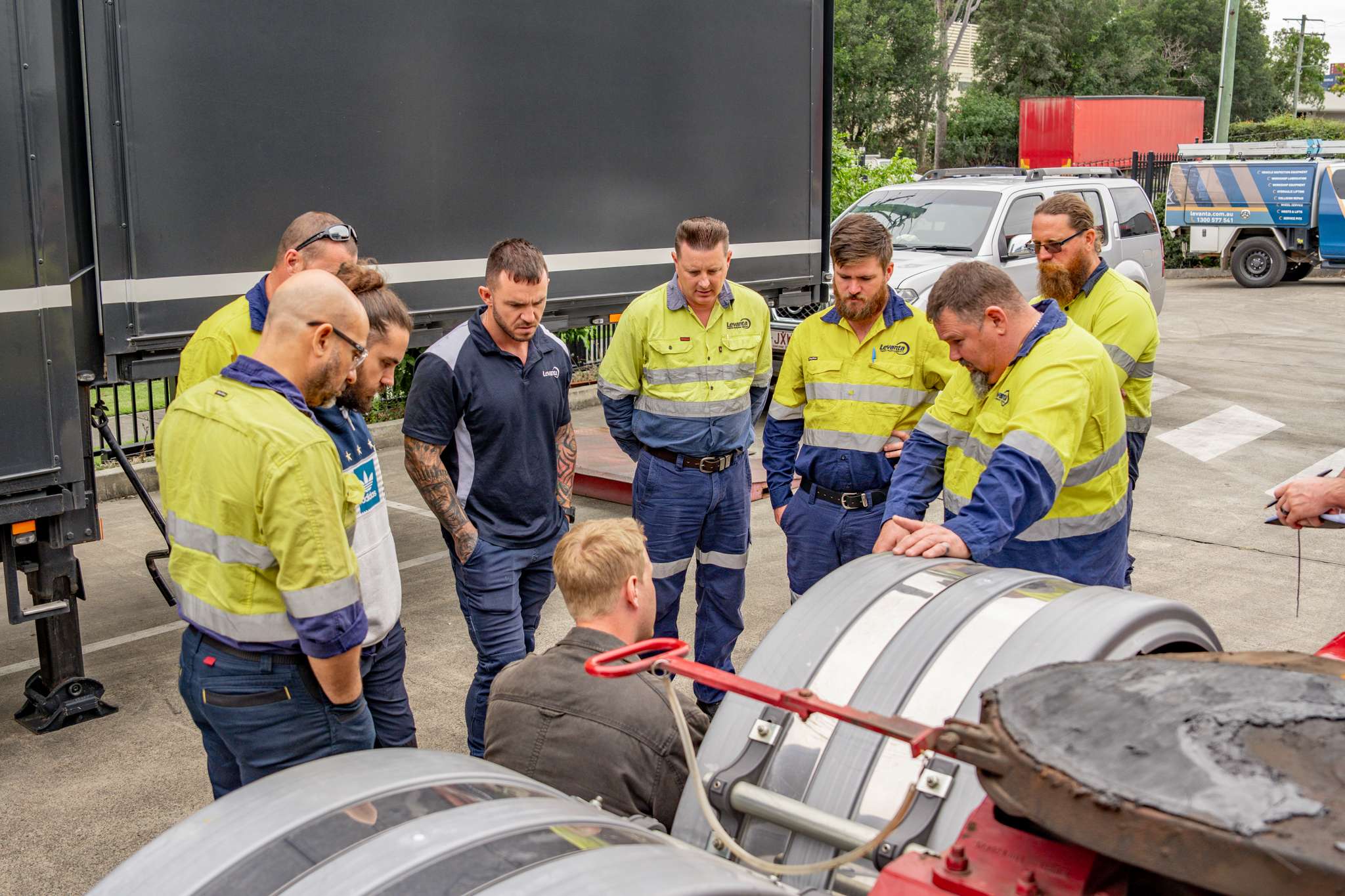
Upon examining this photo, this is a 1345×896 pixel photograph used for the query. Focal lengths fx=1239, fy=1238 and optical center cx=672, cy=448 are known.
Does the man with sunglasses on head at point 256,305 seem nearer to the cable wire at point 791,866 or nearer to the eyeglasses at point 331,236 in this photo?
the eyeglasses at point 331,236

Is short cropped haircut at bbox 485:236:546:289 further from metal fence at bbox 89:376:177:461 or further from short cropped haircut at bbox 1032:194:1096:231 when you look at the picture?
metal fence at bbox 89:376:177:461

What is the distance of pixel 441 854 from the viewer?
189 centimetres

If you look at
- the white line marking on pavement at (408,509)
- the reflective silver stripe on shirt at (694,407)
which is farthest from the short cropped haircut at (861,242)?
the white line marking on pavement at (408,509)

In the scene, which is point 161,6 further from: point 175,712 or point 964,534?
point 964,534

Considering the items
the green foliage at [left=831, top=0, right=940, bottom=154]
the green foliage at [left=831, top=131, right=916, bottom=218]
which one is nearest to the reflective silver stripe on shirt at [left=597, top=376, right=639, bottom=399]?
the green foliage at [left=831, top=131, right=916, bottom=218]

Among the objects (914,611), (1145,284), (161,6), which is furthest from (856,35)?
(914,611)

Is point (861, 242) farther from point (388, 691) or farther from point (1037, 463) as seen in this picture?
point (388, 691)

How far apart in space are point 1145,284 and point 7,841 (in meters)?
11.3

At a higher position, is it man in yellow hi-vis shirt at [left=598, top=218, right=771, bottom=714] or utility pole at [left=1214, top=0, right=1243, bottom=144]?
utility pole at [left=1214, top=0, right=1243, bottom=144]

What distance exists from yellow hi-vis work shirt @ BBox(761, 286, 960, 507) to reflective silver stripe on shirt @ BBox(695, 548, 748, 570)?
53 centimetres

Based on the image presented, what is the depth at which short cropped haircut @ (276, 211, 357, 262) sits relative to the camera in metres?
4.41

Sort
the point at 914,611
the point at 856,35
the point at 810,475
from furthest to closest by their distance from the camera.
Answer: the point at 856,35 < the point at 810,475 < the point at 914,611

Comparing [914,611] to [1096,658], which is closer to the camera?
[1096,658]

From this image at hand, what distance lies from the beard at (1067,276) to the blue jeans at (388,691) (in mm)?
3325
